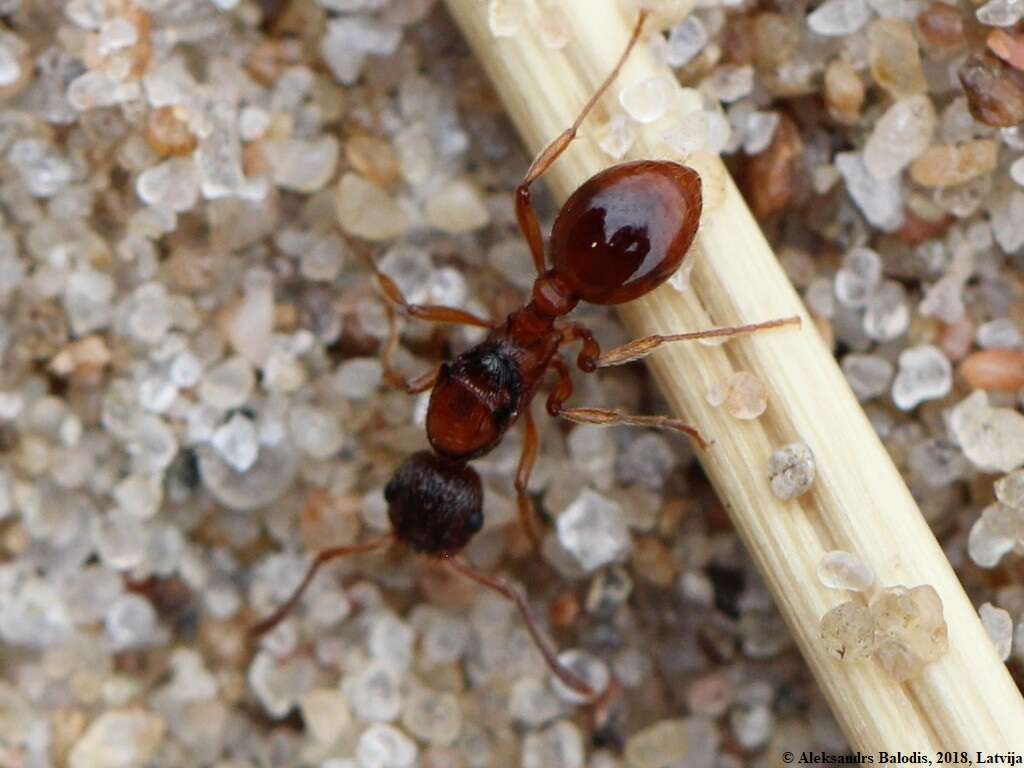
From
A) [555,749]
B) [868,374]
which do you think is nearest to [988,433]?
[868,374]

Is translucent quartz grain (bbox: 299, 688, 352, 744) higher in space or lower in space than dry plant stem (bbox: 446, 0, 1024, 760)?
lower

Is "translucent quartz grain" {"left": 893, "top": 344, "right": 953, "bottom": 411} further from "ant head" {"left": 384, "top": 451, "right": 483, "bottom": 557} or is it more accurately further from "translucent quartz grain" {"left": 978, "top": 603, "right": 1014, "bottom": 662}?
"ant head" {"left": 384, "top": 451, "right": 483, "bottom": 557}

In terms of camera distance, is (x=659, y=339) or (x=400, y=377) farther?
(x=400, y=377)

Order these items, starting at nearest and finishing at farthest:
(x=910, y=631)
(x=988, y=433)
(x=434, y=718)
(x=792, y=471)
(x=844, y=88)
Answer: (x=910, y=631) < (x=792, y=471) < (x=988, y=433) < (x=844, y=88) < (x=434, y=718)

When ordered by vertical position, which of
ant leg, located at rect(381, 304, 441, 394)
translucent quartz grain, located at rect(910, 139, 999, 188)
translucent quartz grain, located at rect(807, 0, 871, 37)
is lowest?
ant leg, located at rect(381, 304, 441, 394)

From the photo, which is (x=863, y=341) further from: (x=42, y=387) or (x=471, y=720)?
(x=42, y=387)

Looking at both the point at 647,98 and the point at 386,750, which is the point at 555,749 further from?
the point at 647,98

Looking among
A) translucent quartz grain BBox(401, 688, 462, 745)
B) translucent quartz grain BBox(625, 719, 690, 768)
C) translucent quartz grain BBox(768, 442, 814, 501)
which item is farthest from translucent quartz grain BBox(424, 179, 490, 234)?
translucent quartz grain BBox(625, 719, 690, 768)
